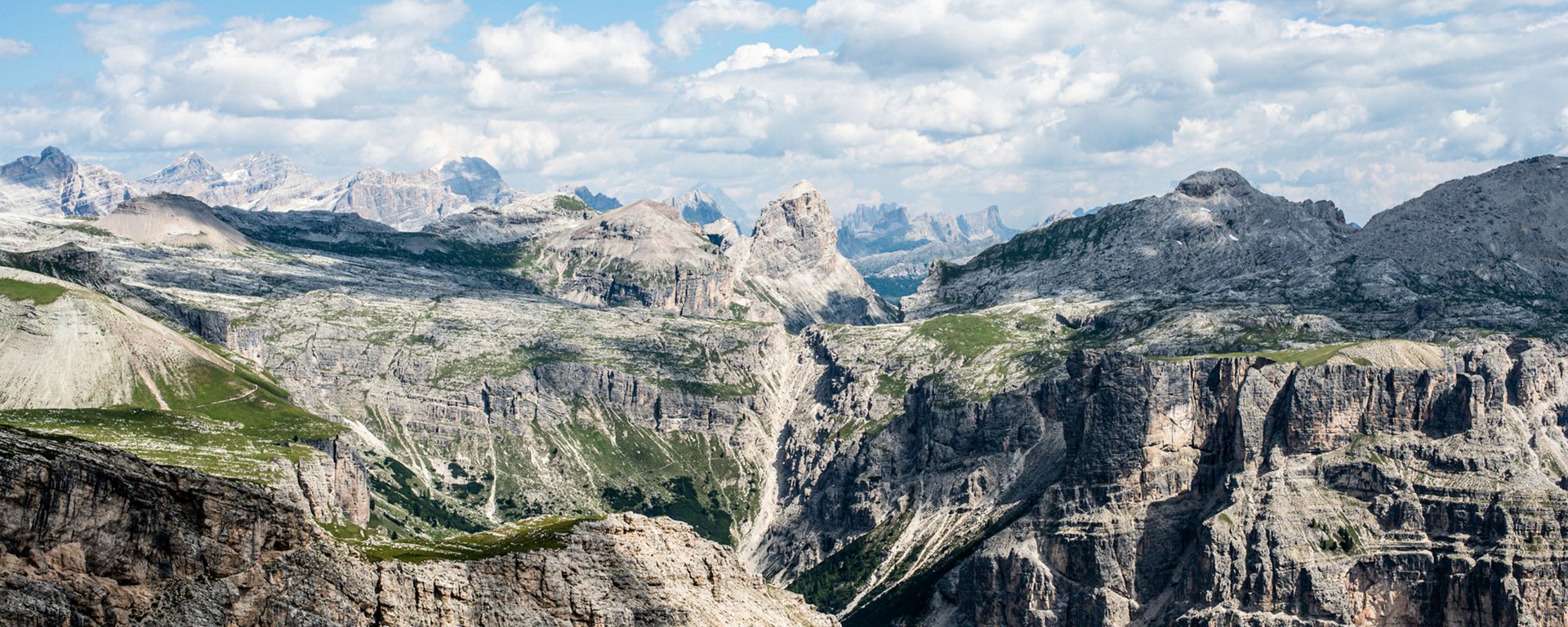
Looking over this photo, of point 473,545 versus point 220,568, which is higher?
point 220,568

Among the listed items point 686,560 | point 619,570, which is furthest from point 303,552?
point 686,560

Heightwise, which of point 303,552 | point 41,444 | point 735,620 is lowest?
point 735,620

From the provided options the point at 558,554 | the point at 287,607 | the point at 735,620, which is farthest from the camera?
the point at 735,620

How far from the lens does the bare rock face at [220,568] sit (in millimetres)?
132125

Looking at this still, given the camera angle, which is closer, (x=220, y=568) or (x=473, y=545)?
(x=220, y=568)

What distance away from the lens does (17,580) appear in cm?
12900

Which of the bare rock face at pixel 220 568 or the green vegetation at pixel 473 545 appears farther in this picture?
the green vegetation at pixel 473 545

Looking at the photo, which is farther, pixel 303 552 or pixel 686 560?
pixel 686 560

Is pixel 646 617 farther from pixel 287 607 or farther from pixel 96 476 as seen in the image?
pixel 96 476

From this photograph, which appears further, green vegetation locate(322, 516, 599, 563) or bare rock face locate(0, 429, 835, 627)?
green vegetation locate(322, 516, 599, 563)

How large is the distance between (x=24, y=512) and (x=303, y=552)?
26.8m

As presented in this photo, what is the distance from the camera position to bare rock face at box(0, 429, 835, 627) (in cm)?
13212

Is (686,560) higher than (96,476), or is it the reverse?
(96,476)

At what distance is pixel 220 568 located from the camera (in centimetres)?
14462
